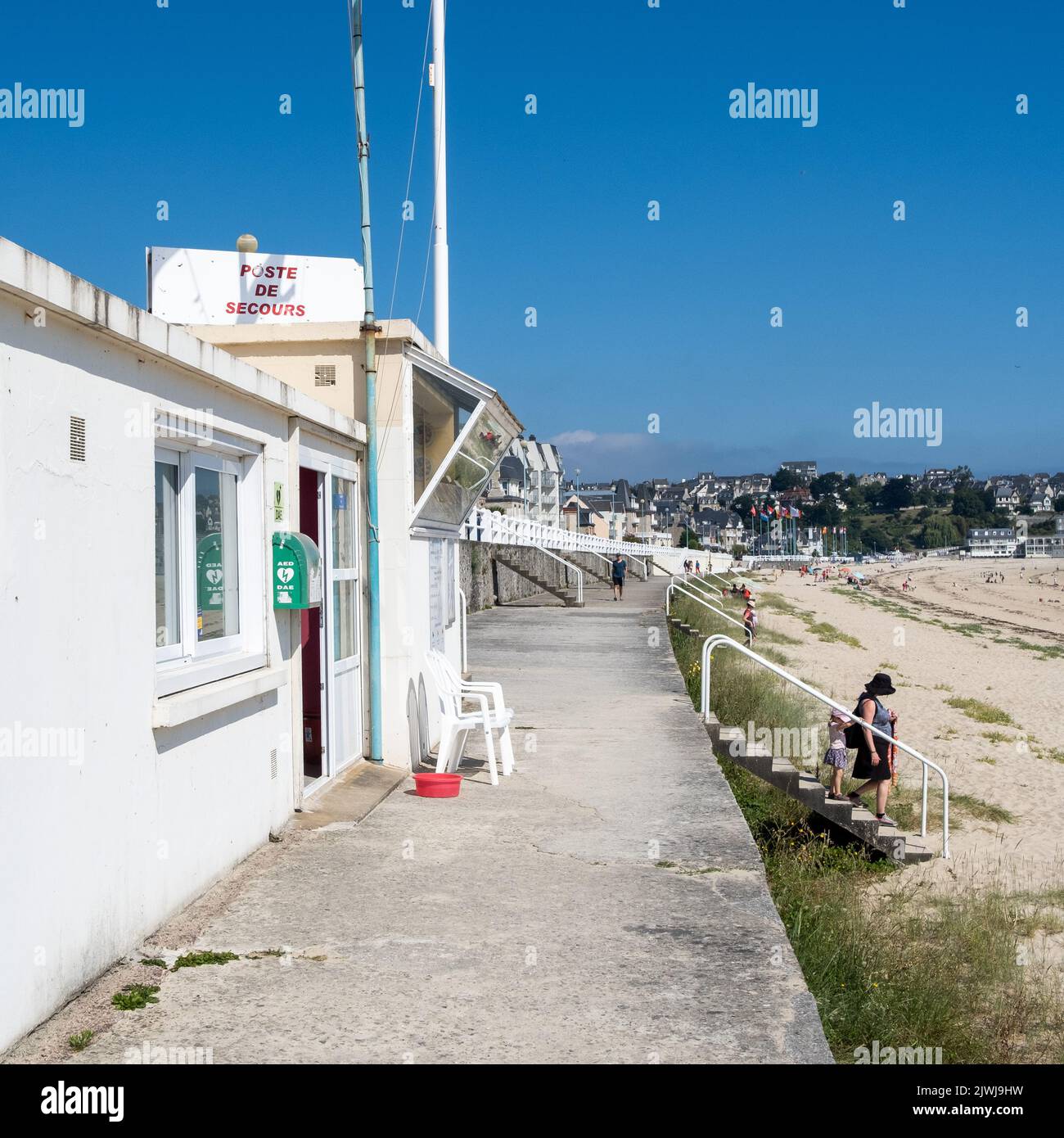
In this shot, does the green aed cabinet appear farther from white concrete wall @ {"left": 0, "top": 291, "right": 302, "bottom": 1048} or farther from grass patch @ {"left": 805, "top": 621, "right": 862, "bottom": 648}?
grass patch @ {"left": 805, "top": 621, "right": 862, "bottom": 648}

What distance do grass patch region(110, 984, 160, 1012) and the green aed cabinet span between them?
2.69 meters

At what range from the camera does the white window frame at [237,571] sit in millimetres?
5672

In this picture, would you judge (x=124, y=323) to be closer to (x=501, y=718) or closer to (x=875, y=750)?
(x=501, y=718)

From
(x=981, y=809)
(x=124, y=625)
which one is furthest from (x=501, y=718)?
(x=981, y=809)

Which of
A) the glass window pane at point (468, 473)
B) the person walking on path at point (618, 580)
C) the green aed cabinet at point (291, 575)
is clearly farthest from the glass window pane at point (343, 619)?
the person walking on path at point (618, 580)

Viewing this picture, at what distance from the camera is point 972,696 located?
25.0m

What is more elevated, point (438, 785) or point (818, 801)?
→ point (438, 785)

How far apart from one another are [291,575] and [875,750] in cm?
622

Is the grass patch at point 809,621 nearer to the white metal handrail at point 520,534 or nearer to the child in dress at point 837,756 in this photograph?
the white metal handrail at point 520,534

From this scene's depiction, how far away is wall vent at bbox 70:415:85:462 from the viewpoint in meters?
4.41

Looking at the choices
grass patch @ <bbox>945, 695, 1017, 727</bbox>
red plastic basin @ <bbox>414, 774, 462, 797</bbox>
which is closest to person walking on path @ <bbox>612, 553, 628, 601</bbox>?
grass patch @ <bbox>945, 695, 1017, 727</bbox>

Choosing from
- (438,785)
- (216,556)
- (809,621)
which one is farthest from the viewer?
(809,621)
